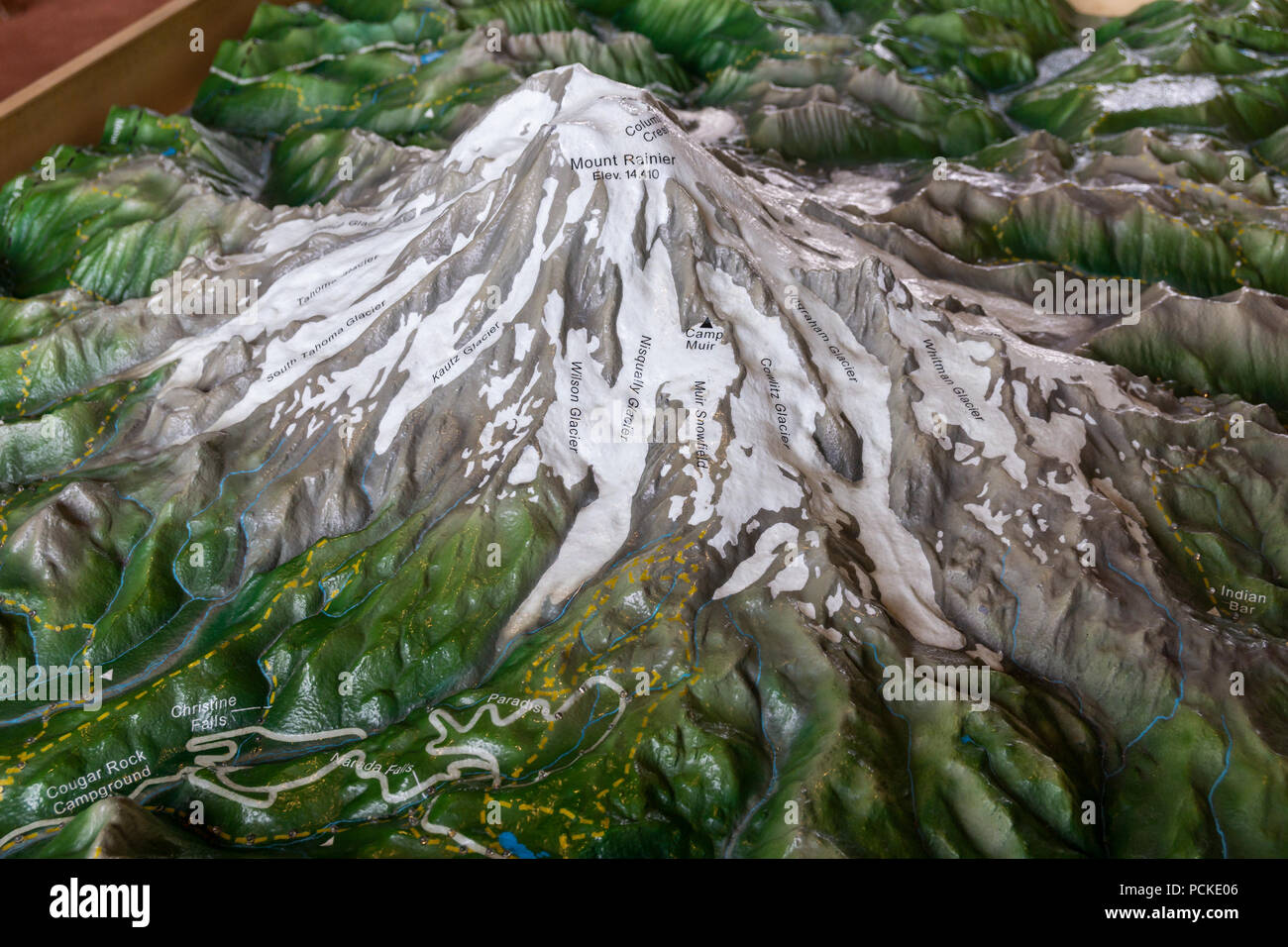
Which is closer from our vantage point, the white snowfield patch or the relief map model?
the relief map model

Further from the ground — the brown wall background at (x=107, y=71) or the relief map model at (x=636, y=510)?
the brown wall background at (x=107, y=71)

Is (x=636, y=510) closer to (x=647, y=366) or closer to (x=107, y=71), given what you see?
(x=647, y=366)

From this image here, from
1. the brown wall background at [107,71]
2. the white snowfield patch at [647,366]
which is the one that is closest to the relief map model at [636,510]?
the white snowfield patch at [647,366]

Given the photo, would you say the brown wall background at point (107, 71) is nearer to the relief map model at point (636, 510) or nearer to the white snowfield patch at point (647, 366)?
the relief map model at point (636, 510)

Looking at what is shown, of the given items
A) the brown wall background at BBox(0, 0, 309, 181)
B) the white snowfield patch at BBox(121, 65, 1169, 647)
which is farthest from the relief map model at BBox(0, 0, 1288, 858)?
the brown wall background at BBox(0, 0, 309, 181)

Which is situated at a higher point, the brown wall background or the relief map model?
the brown wall background

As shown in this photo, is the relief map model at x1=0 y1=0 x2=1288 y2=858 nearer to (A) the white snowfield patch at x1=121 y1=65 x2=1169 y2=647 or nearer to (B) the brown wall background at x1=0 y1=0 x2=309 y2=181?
(A) the white snowfield patch at x1=121 y1=65 x2=1169 y2=647

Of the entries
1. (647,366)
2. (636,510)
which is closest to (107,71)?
(647,366)

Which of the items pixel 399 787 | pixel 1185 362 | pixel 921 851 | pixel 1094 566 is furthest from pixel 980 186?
pixel 399 787

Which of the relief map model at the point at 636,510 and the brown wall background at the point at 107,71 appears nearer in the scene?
the relief map model at the point at 636,510

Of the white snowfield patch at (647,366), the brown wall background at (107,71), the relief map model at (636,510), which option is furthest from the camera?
the brown wall background at (107,71)
